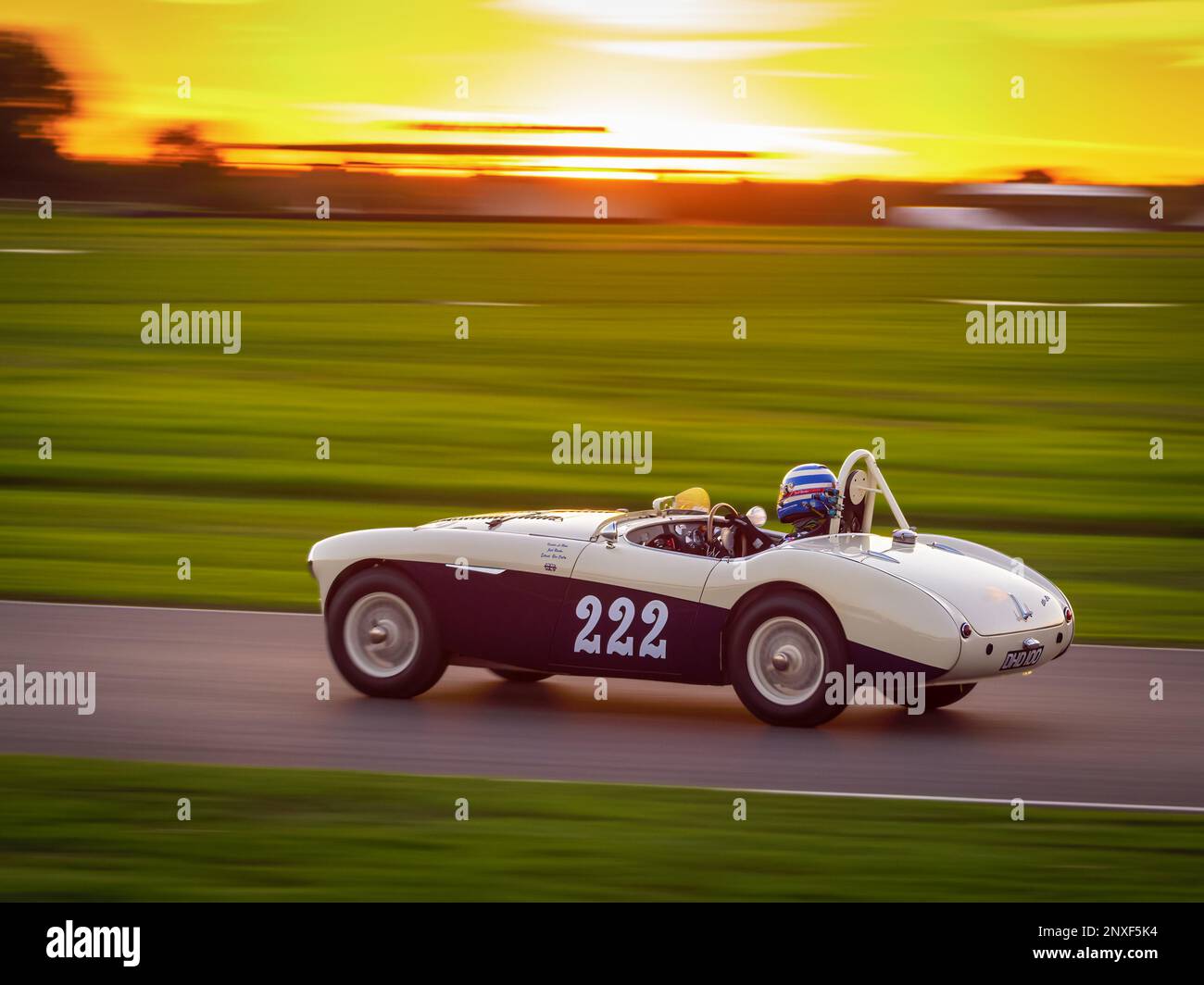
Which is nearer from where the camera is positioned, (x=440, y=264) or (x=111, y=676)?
(x=111, y=676)

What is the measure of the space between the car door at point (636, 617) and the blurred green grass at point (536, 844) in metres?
1.15

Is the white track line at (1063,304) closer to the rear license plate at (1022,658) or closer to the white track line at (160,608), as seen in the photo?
the white track line at (160,608)

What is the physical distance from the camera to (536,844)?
7.16 metres

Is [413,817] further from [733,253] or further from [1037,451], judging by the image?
[733,253]

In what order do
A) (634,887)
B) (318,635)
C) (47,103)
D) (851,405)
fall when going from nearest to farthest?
(634,887) < (318,635) < (851,405) < (47,103)

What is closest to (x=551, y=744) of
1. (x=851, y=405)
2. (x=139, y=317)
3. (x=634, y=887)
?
(x=634, y=887)

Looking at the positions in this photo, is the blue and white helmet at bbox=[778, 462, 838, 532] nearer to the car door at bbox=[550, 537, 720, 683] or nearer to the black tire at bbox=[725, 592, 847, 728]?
the car door at bbox=[550, 537, 720, 683]

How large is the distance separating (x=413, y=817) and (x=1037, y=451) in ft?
43.6

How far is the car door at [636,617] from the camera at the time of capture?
893 centimetres

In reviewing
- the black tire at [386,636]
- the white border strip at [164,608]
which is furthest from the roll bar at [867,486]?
the white border strip at [164,608]

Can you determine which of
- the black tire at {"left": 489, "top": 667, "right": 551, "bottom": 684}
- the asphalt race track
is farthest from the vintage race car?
the black tire at {"left": 489, "top": 667, "right": 551, "bottom": 684}

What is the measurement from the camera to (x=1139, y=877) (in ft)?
22.0

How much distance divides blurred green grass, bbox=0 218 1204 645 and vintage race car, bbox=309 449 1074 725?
367cm

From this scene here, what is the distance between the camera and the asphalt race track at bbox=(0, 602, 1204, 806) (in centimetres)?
821
